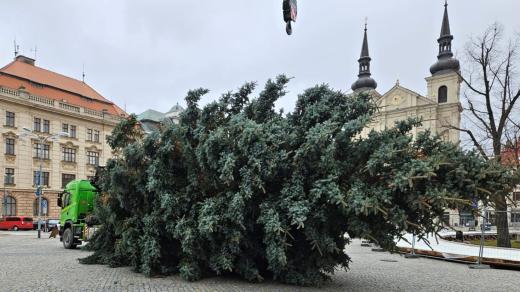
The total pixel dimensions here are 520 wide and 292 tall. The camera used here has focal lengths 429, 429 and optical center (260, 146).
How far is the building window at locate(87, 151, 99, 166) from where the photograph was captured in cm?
5329

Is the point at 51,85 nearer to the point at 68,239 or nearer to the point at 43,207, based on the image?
the point at 43,207

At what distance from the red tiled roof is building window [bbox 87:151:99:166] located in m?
5.82

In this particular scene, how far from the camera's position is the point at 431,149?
859 cm

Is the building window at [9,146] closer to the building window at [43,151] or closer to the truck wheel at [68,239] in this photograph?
the building window at [43,151]

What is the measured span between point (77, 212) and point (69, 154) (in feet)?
117

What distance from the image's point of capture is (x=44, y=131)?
4794 centimetres

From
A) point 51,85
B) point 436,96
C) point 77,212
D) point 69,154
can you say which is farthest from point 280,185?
point 436,96

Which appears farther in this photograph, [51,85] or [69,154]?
[51,85]

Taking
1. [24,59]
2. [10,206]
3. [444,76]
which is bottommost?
[10,206]

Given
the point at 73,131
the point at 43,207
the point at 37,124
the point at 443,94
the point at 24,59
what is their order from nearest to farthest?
1. the point at 43,207
2. the point at 37,124
3. the point at 73,131
4. the point at 24,59
5. the point at 443,94

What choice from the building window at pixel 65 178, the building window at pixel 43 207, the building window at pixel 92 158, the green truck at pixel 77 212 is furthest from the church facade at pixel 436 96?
the green truck at pixel 77 212

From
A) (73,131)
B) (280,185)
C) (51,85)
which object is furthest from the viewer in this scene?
(51,85)

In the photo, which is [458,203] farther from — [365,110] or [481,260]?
[481,260]

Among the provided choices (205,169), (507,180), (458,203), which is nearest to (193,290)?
(205,169)
